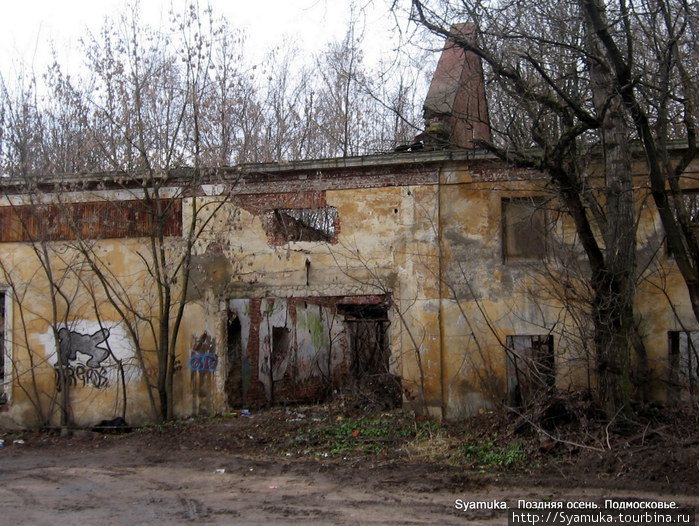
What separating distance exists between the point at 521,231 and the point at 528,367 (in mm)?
2399

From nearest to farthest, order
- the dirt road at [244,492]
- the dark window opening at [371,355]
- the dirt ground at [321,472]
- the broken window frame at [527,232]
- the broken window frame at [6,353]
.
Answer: the dirt road at [244,492] < the dirt ground at [321,472] < the broken window frame at [527,232] < the dark window opening at [371,355] < the broken window frame at [6,353]

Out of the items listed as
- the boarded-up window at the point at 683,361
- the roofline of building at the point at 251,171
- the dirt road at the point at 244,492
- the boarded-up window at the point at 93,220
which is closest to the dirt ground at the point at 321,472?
the dirt road at the point at 244,492

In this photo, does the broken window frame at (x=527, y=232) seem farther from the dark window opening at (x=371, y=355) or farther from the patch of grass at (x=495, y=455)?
the patch of grass at (x=495, y=455)

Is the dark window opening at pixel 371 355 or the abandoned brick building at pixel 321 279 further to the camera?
the dark window opening at pixel 371 355

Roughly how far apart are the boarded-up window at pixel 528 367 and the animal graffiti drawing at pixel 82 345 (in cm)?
721

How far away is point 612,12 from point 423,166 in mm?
4017

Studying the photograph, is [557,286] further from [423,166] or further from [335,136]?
[335,136]

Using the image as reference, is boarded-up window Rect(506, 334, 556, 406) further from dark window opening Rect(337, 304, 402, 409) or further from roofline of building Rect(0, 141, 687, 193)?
roofline of building Rect(0, 141, 687, 193)

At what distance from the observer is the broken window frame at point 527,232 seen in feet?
37.3

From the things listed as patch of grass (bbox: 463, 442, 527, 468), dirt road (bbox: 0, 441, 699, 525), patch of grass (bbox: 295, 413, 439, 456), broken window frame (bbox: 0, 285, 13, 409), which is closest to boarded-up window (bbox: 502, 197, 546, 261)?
patch of grass (bbox: 295, 413, 439, 456)

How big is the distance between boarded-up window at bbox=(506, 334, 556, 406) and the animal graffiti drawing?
7214mm

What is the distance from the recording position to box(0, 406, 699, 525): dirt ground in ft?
24.1

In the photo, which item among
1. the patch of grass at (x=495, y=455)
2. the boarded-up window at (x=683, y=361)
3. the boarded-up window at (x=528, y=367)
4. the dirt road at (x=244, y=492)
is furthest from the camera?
the boarded-up window at (x=528, y=367)

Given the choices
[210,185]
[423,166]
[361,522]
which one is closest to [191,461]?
[361,522]
